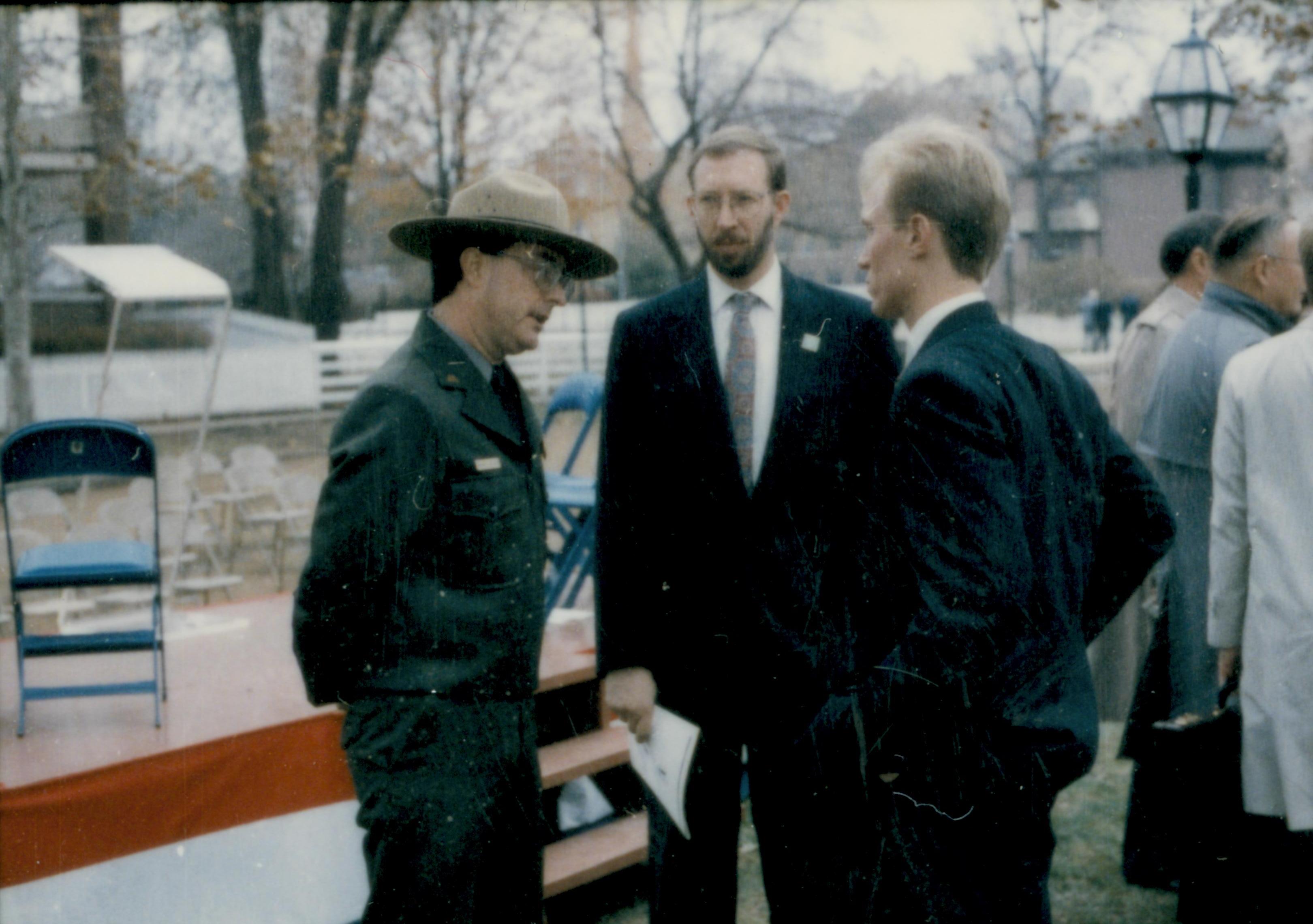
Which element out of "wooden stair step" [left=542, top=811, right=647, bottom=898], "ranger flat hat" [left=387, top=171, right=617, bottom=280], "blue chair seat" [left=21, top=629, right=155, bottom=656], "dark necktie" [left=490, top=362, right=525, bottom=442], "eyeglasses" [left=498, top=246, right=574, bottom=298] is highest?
"ranger flat hat" [left=387, top=171, right=617, bottom=280]

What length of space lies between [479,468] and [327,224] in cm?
940

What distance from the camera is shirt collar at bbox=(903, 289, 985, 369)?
171cm

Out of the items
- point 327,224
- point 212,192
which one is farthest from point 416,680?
point 327,224

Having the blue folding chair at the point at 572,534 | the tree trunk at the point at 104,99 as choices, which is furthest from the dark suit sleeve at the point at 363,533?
the tree trunk at the point at 104,99

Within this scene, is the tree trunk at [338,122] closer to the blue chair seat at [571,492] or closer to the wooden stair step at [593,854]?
the blue chair seat at [571,492]

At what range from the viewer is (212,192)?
8.80 m

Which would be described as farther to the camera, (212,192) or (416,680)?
(212,192)

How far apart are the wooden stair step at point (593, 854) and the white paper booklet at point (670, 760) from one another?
124cm

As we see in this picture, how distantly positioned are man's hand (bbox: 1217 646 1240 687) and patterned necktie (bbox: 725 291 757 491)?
129 cm

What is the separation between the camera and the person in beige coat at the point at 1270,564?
8.11 feet

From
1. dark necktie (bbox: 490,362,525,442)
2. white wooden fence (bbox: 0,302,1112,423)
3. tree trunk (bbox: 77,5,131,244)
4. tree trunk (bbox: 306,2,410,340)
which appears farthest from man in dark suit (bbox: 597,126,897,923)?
tree trunk (bbox: 306,2,410,340)

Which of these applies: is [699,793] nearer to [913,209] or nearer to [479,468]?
Answer: [479,468]

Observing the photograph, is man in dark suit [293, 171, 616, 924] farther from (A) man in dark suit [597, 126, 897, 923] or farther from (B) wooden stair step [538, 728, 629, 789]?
(B) wooden stair step [538, 728, 629, 789]

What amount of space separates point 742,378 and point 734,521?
0.31 metres
